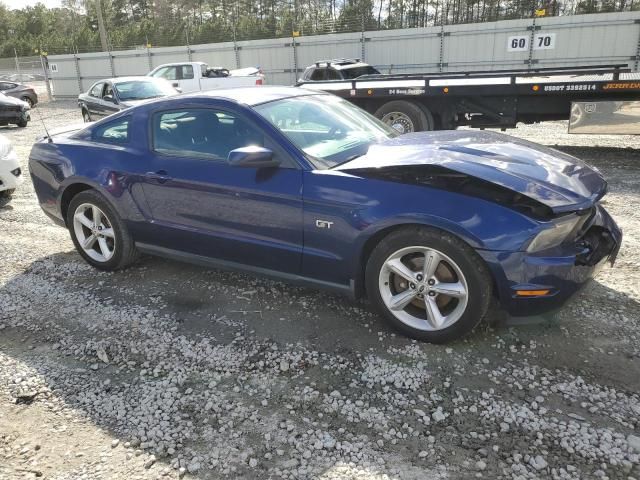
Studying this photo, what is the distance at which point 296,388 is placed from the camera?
296 cm

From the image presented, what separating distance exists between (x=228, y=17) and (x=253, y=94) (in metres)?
51.6

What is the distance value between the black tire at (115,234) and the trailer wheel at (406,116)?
19.7 feet

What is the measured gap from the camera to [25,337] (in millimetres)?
3670

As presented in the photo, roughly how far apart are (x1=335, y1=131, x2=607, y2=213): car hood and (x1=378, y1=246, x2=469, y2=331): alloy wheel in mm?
547

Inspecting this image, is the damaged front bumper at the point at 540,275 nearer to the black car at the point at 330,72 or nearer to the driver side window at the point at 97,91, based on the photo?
the black car at the point at 330,72

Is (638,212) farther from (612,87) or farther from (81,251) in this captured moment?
(81,251)

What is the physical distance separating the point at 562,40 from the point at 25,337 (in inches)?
736

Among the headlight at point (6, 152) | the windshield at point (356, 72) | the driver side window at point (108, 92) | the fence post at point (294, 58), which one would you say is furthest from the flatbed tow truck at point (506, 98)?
the fence post at point (294, 58)

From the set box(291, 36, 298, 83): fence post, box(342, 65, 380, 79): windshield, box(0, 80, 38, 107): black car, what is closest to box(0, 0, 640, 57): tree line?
box(291, 36, 298, 83): fence post

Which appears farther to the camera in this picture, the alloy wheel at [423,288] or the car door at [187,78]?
the car door at [187,78]

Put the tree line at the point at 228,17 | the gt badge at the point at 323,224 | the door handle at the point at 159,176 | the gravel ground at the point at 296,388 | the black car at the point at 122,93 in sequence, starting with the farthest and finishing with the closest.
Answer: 1. the tree line at the point at 228,17
2. the black car at the point at 122,93
3. the door handle at the point at 159,176
4. the gt badge at the point at 323,224
5. the gravel ground at the point at 296,388

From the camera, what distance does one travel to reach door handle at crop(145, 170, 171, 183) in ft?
13.2

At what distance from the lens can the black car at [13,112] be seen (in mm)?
15914

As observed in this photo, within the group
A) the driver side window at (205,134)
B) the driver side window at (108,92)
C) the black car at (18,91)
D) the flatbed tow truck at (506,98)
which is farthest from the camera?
the black car at (18,91)
